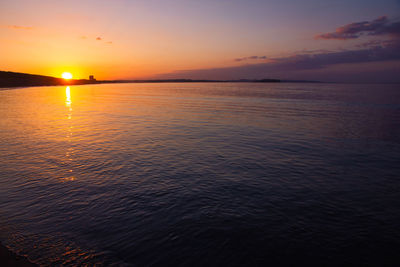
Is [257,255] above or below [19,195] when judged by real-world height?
below

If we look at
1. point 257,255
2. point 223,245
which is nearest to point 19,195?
point 223,245

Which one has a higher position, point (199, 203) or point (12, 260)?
point (12, 260)

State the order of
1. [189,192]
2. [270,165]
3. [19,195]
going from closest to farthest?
[19,195], [189,192], [270,165]

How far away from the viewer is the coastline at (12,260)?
6473mm

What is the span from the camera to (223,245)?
805 centimetres

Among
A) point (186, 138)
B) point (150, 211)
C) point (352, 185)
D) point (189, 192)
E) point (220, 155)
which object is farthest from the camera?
point (186, 138)

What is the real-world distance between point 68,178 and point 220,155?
10250 millimetres

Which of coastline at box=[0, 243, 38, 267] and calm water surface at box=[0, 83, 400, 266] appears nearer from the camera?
coastline at box=[0, 243, 38, 267]

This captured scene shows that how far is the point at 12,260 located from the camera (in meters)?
6.60

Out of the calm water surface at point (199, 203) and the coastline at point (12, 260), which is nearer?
the coastline at point (12, 260)

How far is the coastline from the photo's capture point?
21.2 feet

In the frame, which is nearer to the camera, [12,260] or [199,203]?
[12,260]

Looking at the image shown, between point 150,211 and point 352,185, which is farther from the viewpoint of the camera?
point 352,185

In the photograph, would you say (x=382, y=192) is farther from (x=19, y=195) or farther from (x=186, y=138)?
(x=19, y=195)
